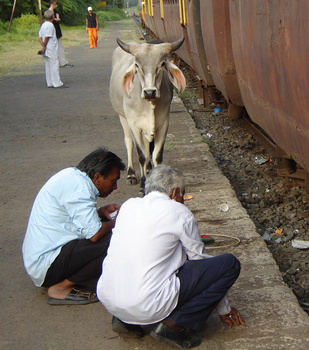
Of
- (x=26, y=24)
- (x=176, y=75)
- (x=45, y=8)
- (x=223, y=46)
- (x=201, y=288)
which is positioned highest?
(x=176, y=75)

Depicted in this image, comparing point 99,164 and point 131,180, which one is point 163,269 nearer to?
point 99,164

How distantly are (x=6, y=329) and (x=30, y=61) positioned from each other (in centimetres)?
1954

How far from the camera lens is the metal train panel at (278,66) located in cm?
418

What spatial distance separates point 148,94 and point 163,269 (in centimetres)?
301

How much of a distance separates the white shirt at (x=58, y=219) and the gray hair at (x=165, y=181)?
54 cm

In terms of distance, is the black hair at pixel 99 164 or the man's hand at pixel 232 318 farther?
the black hair at pixel 99 164

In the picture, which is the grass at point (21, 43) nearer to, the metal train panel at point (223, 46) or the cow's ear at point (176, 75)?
the metal train panel at point (223, 46)

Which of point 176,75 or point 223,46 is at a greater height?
point 176,75

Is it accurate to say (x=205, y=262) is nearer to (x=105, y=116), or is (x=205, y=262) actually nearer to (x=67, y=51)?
(x=105, y=116)

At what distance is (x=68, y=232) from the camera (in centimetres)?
407

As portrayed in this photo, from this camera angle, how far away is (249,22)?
5.95 m

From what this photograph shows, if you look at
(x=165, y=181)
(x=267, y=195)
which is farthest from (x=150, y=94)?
(x=165, y=181)

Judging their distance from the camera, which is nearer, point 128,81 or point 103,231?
point 103,231

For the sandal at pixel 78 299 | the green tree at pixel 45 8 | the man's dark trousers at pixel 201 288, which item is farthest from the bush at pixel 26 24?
the man's dark trousers at pixel 201 288
